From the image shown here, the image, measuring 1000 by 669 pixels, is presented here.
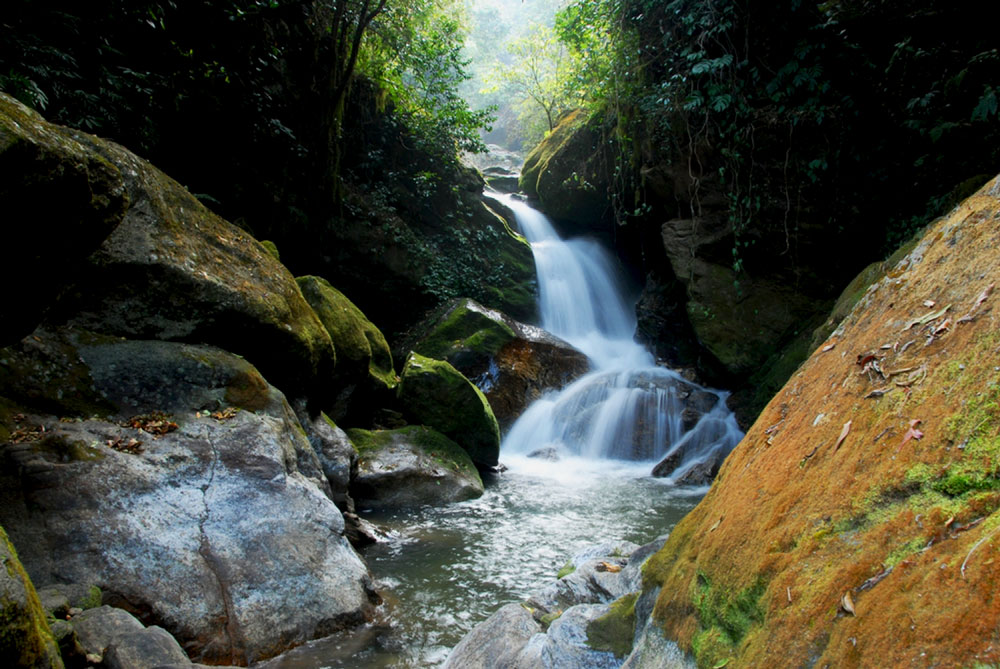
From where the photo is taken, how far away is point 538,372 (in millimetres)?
11164

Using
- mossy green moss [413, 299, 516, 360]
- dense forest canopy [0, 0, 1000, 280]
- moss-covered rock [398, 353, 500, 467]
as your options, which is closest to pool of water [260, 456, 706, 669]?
moss-covered rock [398, 353, 500, 467]

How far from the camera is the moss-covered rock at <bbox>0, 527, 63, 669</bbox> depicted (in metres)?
1.65

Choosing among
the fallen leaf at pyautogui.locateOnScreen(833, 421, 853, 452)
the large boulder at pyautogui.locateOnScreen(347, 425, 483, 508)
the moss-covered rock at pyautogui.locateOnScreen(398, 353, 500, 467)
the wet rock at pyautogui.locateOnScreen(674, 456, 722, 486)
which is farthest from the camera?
the wet rock at pyautogui.locateOnScreen(674, 456, 722, 486)

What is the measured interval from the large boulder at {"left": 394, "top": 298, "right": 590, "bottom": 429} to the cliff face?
27.0 feet

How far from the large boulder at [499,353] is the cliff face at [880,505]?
27.0 feet

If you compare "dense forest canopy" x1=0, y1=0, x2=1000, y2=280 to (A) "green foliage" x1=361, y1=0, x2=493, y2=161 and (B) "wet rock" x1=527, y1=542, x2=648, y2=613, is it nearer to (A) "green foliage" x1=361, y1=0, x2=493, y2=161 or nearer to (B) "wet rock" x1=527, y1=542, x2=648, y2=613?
(A) "green foliage" x1=361, y1=0, x2=493, y2=161

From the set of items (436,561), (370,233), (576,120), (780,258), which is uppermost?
(576,120)

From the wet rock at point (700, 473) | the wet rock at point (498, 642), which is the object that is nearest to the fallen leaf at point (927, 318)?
the wet rock at point (498, 642)

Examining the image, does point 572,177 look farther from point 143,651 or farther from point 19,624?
point 19,624

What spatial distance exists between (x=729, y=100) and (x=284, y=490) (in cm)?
838

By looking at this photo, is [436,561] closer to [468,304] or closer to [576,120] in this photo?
[468,304]

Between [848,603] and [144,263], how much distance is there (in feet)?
16.0

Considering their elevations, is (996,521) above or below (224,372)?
below

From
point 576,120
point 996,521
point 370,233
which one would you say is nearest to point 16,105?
point 996,521
